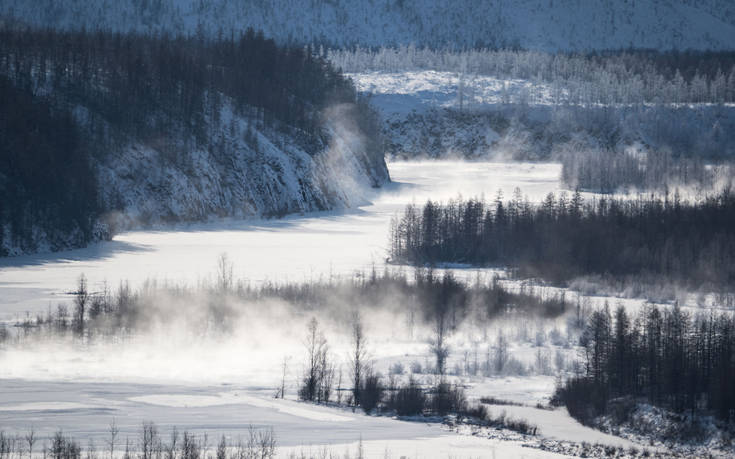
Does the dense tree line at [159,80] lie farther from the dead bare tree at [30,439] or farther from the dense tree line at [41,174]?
the dead bare tree at [30,439]

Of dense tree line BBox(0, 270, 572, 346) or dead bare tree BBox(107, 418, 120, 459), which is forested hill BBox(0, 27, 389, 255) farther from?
dead bare tree BBox(107, 418, 120, 459)

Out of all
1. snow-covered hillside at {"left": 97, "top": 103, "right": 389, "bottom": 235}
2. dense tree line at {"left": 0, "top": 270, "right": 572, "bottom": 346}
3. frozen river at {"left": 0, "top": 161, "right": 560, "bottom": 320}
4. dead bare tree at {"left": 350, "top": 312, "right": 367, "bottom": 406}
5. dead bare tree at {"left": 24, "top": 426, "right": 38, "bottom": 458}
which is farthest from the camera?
snow-covered hillside at {"left": 97, "top": 103, "right": 389, "bottom": 235}

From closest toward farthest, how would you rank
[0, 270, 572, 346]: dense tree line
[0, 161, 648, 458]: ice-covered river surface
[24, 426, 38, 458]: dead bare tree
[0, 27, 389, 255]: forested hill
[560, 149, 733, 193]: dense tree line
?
[24, 426, 38, 458]: dead bare tree → [0, 161, 648, 458]: ice-covered river surface → [0, 270, 572, 346]: dense tree line → [0, 27, 389, 255]: forested hill → [560, 149, 733, 193]: dense tree line

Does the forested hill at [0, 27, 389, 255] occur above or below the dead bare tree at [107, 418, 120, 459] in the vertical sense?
above

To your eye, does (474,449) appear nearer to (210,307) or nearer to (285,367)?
(285,367)

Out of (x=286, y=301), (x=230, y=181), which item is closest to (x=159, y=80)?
(x=230, y=181)

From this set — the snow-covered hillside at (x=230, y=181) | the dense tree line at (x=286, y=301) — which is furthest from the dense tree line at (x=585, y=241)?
the snow-covered hillside at (x=230, y=181)

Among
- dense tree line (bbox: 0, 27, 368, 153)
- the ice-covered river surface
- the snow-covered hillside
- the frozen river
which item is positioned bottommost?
the ice-covered river surface

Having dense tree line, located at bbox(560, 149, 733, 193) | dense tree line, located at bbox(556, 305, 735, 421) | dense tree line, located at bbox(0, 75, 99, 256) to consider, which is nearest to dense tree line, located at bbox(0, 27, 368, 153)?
dense tree line, located at bbox(0, 75, 99, 256)
